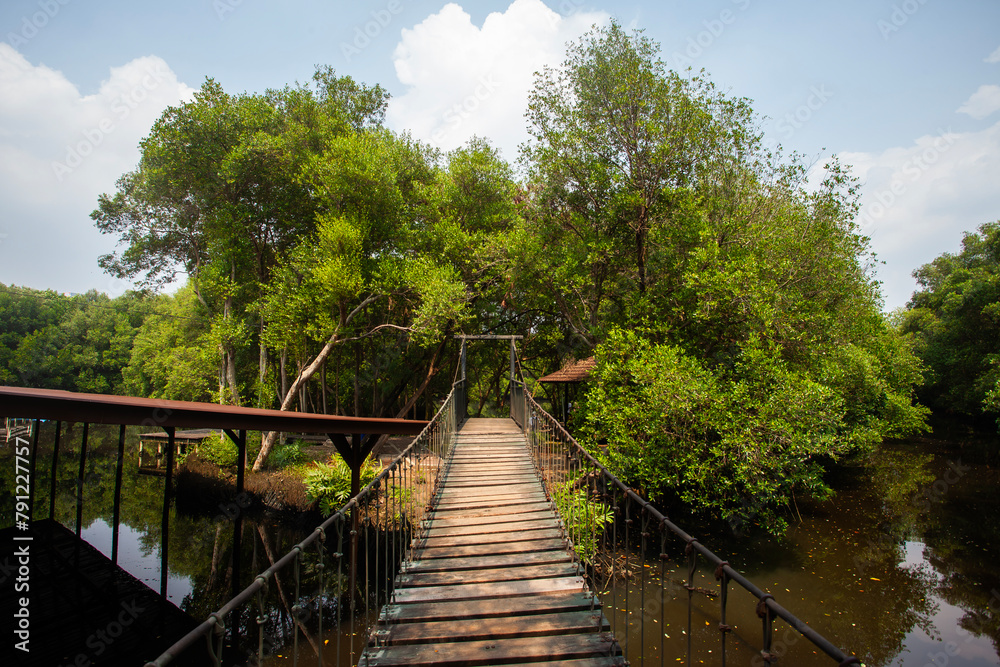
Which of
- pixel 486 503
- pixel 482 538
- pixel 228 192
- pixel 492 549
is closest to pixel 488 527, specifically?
pixel 482 538

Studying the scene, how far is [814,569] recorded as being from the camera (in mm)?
8859

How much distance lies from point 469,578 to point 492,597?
0.36 meters

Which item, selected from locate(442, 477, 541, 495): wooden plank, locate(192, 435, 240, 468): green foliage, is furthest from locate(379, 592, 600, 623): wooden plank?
locate(192, 435, 240, 468): green foliage

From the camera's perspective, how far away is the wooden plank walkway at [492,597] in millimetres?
3131

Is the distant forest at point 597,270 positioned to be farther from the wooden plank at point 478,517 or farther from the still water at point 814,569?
the wooden plank at point 478,517

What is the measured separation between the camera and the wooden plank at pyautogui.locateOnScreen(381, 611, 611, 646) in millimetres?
3264

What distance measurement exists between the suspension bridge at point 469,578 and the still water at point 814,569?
0.14m

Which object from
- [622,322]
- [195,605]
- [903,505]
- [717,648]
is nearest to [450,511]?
[717,648]

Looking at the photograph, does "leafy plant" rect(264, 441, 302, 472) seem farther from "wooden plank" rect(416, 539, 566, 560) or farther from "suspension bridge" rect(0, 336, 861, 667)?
"wooden plank" rect(416, 539, 566, 560)

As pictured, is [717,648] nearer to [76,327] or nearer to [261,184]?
[261,184]

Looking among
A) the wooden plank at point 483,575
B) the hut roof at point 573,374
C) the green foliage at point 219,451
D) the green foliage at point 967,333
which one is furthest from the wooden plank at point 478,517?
the green foliage at point 967,333

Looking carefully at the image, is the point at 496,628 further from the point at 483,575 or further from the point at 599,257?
the point at 599,257

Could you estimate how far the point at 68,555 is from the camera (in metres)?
8.93

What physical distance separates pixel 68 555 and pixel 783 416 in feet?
46.1
